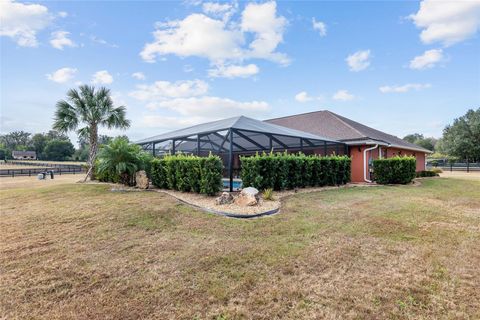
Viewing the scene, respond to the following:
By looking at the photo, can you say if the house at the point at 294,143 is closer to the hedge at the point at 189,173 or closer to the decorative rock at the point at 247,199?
the hedge at the point at 189,173

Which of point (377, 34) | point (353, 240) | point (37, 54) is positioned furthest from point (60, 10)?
point (377, 34)

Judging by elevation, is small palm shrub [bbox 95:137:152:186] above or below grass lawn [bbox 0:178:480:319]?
above

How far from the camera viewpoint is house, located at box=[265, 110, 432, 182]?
13648 mm

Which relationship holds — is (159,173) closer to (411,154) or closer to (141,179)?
(141,179)

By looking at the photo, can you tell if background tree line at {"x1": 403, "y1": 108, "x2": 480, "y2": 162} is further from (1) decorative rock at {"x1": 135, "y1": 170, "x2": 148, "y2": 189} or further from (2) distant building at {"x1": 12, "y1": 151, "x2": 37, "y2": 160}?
(2) distant building at {"x1": 12, "y1": 151, "x2": 37, "y2": 160}

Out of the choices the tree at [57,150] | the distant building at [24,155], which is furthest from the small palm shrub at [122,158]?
the distant building at [24,155]

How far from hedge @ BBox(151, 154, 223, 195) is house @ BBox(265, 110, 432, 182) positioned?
921cm

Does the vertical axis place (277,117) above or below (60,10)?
below

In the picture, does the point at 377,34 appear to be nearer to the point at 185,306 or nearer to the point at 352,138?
the point at 352,138

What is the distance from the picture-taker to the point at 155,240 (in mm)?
4293

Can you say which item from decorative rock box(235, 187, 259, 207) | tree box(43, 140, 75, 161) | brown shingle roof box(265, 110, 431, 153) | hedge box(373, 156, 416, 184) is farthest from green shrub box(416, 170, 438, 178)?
tree box(43, 140, 75, 161)

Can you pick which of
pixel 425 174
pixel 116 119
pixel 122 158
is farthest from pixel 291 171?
pixel 425 174

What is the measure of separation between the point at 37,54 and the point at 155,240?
38.1ft

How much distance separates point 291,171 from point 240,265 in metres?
6.55
